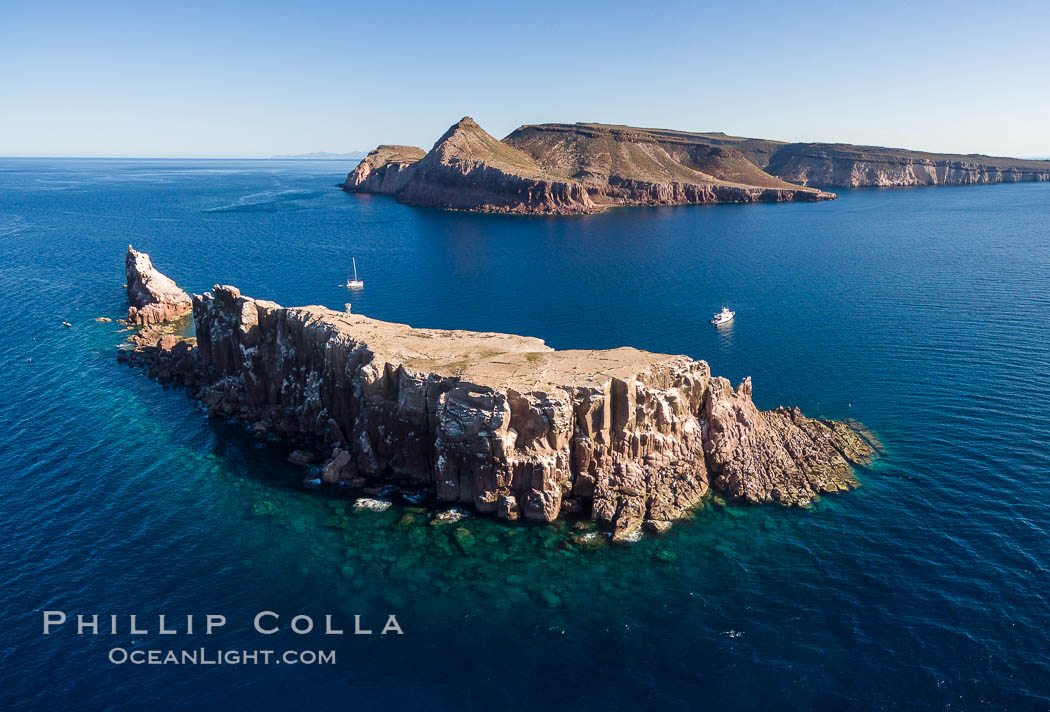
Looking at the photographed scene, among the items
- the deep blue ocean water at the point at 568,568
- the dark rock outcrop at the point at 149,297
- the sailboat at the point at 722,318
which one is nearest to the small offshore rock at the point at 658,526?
the deep blue ocean water at the point at 568,568

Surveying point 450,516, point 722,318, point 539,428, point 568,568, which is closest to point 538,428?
point 539,428

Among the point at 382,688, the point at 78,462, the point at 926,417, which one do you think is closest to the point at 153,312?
the point at 78,462

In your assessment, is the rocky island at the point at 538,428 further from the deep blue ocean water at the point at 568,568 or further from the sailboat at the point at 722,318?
the sailboat at the point at 722,318

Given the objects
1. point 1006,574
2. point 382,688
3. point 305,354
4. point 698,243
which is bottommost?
point 382,688

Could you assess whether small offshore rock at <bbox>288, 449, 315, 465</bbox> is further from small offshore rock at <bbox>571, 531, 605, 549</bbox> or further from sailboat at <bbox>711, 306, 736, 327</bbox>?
sailboat at <bbox>711, 306, 736, 327</bbox>

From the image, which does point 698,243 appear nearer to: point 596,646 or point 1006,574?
point 1006,574

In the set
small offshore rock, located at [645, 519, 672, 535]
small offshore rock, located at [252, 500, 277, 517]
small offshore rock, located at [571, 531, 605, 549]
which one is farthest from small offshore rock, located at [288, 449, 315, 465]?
small offshore rock, located at [645, 519, 672, 535]
